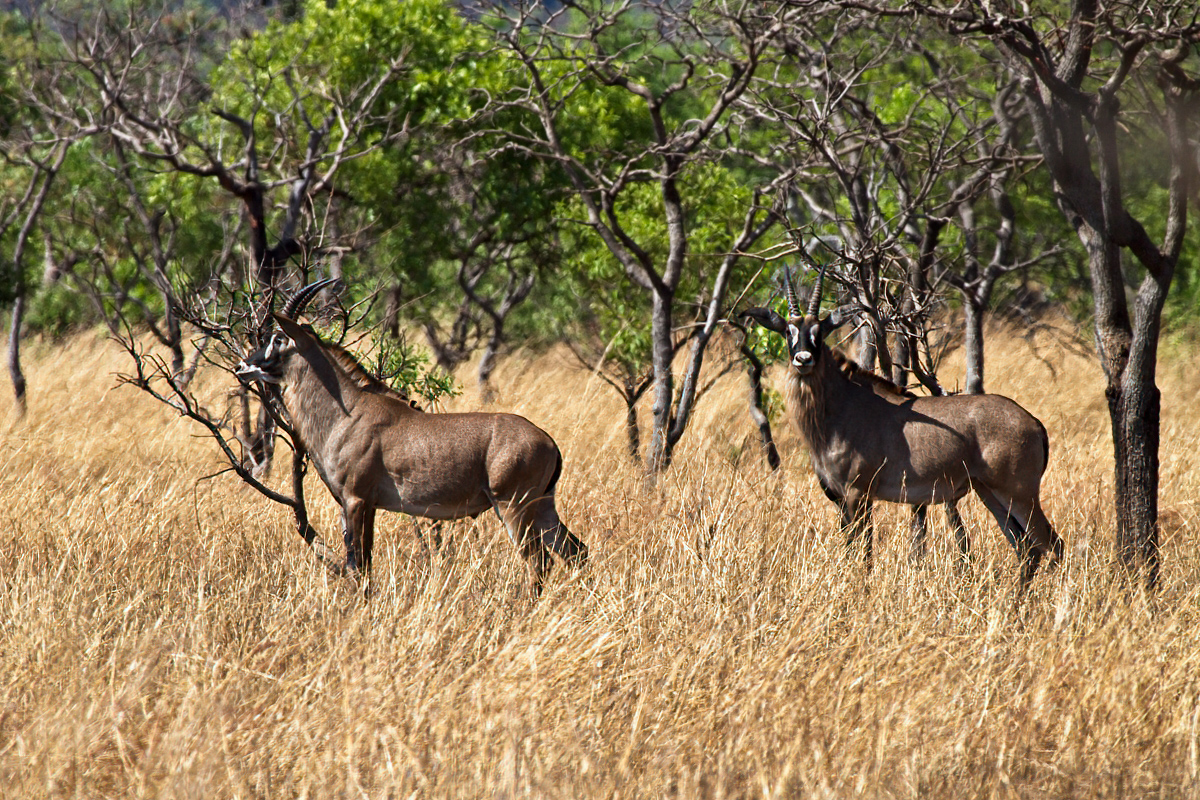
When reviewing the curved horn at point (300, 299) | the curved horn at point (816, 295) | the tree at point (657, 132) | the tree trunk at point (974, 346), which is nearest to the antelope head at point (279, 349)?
the curved horn at point (300, 299)

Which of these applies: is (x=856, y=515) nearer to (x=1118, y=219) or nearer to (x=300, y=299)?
(x=1118, y=219)

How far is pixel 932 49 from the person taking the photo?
550 inches

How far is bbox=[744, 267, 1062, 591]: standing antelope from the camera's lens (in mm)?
6723

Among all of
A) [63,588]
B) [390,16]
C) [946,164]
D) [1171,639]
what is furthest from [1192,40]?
[390,16]

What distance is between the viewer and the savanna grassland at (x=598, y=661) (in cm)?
412

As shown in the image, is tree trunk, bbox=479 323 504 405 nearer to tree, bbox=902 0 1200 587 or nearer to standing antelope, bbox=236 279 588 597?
standing antelope, bbox=236 279 588 597

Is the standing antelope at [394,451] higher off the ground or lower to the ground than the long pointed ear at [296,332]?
lower

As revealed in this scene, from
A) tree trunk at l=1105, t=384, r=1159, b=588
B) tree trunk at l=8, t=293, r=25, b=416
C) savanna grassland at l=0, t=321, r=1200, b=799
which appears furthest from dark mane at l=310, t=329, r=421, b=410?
tree trunk at l=8, t=293, r=25, b=416

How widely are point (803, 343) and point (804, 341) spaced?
0.02 m

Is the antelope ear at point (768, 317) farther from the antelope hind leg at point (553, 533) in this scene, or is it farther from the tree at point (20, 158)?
the tree at point (20, 158)

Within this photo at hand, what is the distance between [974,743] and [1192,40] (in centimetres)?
359

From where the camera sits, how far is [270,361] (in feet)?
21.3

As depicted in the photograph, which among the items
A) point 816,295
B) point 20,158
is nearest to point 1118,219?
point 816,295

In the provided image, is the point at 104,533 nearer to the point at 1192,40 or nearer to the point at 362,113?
the point at 362,113
